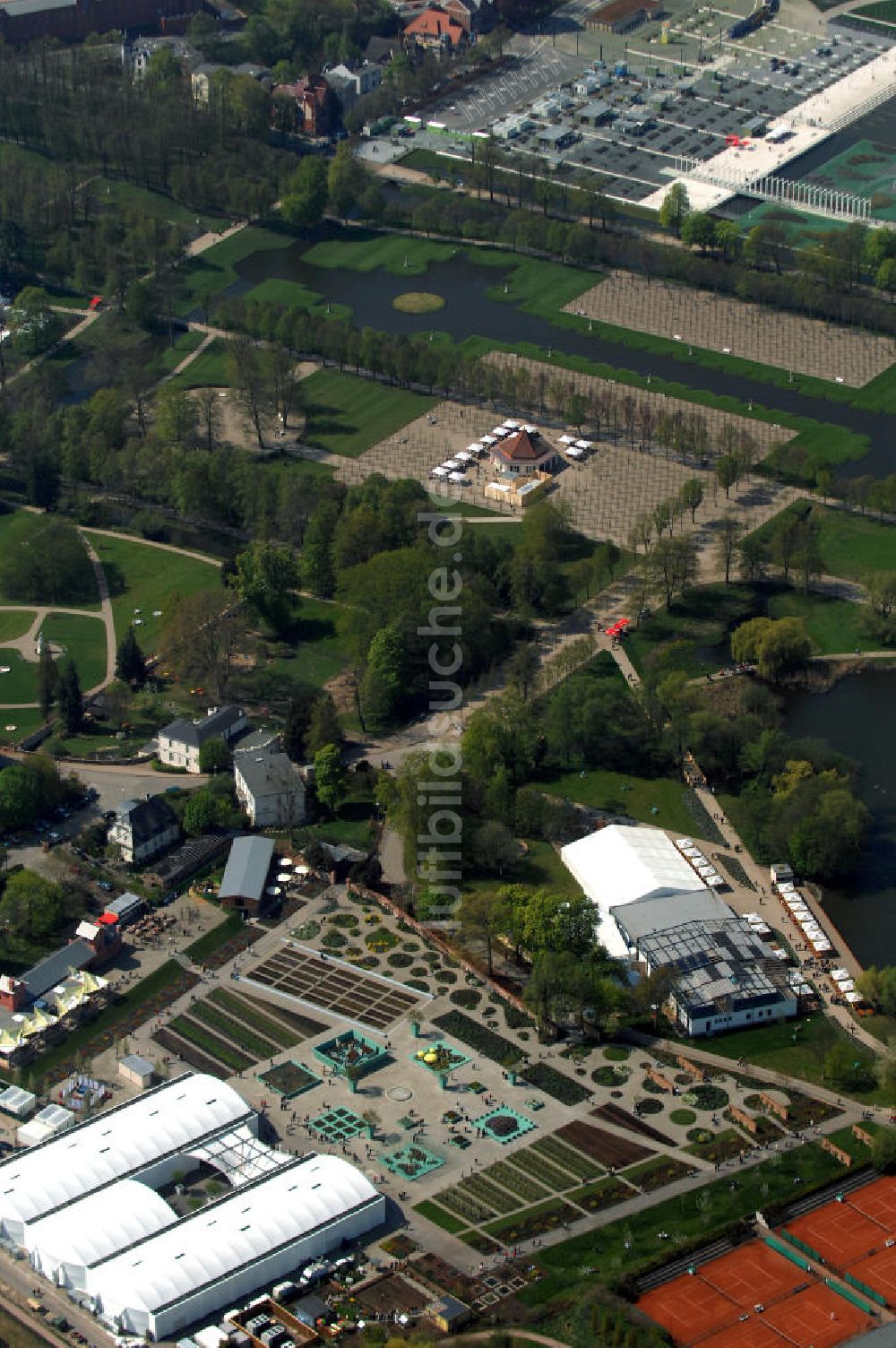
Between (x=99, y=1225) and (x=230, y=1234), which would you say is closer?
(x=230, y=1234)

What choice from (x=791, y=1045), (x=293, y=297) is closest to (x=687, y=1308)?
(x=791, y=1045)

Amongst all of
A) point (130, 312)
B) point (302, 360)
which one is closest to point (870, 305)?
point (302, 360)

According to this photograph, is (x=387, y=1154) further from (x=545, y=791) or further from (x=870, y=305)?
(x=870, y=305)

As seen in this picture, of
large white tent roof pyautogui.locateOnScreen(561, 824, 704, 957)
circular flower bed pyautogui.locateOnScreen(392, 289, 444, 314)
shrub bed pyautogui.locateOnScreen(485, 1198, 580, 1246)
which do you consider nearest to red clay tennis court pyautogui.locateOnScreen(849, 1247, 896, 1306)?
shrub bed pyautogui.locateOnScreen(485, 1198, 580, 1246)

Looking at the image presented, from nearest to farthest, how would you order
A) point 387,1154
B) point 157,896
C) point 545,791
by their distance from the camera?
point 387,1154 → point 157,896 → point 545,791

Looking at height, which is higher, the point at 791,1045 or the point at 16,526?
the point at 16,526

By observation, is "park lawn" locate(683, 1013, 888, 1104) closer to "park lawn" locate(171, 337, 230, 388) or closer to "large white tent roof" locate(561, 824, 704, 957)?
"large white tent roof" locate(561, 824, 704, 957)

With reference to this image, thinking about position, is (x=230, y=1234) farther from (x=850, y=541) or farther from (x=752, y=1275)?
(x=850, y=541)

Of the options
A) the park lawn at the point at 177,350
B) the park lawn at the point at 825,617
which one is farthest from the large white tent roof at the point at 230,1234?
the park lawn at the point at 177,350
